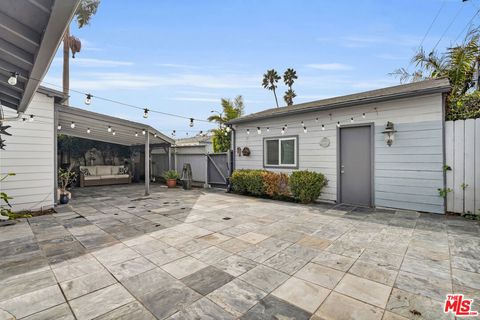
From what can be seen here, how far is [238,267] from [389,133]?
16.4ft

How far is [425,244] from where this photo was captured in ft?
10.9

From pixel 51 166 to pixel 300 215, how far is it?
6.76 m

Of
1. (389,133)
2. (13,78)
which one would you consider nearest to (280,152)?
(389,133)

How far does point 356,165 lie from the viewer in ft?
19.9

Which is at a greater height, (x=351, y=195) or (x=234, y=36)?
(x=234, y=36)

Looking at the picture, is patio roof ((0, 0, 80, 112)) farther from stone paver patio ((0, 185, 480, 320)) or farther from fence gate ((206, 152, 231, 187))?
fence gate ((206, 152, 231, 187))

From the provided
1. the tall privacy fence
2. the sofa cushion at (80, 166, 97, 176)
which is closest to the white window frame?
the tall privacy fence

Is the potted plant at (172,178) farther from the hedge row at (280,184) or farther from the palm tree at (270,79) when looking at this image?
the palm tree at (270,79)

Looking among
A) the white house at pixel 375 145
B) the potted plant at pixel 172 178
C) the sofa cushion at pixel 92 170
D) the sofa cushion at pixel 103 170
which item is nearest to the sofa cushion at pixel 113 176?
the sofa cushion at pixel 103 170

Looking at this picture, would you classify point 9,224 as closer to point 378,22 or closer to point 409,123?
point 409,123

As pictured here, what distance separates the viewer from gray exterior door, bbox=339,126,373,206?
5891 mm

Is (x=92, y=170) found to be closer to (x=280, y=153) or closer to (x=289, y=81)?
(x=280, y=153)

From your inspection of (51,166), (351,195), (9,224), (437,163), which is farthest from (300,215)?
(51,166)

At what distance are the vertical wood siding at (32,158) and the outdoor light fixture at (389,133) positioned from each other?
8.79 m
